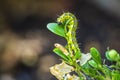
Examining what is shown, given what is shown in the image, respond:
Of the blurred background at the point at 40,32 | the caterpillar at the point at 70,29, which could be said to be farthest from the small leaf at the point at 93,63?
the blurred background at the point at 40,32

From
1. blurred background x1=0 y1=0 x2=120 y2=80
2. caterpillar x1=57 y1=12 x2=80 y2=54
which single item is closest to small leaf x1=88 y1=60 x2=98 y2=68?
caterpillar x1=57 y1=12 x2=80 y2=54

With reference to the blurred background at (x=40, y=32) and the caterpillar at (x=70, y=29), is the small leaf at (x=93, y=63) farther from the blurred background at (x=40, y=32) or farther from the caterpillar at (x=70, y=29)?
the blurred background at (x=40, y=32)

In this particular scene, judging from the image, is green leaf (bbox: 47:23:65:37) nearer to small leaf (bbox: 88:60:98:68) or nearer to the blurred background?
small leaf (bbox: 88:60:98:68)

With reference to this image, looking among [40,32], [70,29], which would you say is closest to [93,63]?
[70,29]

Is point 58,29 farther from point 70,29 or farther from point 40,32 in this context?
point 40,32

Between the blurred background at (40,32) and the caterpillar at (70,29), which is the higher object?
the blurred background at (40,32)
